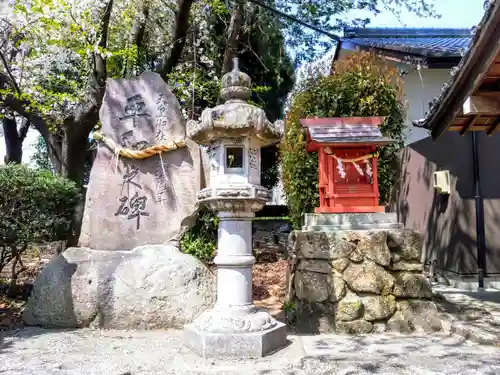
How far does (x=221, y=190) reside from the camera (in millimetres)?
4285

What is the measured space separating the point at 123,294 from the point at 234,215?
2.01m

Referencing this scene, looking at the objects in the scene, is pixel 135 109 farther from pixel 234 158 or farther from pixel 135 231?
pixel 234 158

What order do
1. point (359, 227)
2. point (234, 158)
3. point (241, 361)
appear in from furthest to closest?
1. point (359, 227)
2. point (234, 158)
3. point (241, 361)

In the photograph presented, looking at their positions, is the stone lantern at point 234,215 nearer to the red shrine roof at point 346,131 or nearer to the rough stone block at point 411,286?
the red shrine roof at point 346,131

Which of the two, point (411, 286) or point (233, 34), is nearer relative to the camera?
point (411, 286)

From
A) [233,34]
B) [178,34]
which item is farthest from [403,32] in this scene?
[178,34]

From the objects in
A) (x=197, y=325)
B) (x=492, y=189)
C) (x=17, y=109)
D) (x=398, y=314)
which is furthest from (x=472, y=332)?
(x=17, y=109)

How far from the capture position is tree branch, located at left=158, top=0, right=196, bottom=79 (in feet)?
31.1

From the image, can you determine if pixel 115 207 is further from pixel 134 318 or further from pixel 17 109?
pixel 17 109

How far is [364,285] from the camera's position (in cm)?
525

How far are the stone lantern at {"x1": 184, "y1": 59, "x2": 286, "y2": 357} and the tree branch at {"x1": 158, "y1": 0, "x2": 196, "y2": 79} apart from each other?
5.75m

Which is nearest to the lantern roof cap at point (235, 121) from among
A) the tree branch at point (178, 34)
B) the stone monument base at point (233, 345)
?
the stone monument base at point (233, 345)

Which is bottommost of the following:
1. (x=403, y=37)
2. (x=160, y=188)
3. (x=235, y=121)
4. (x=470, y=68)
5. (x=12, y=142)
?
(x=160, y=188)

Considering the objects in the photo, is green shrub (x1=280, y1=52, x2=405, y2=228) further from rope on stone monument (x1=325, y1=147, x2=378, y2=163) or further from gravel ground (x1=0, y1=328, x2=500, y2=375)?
gravel ground (x1=0, y1=328, x2=500, y2=375)
